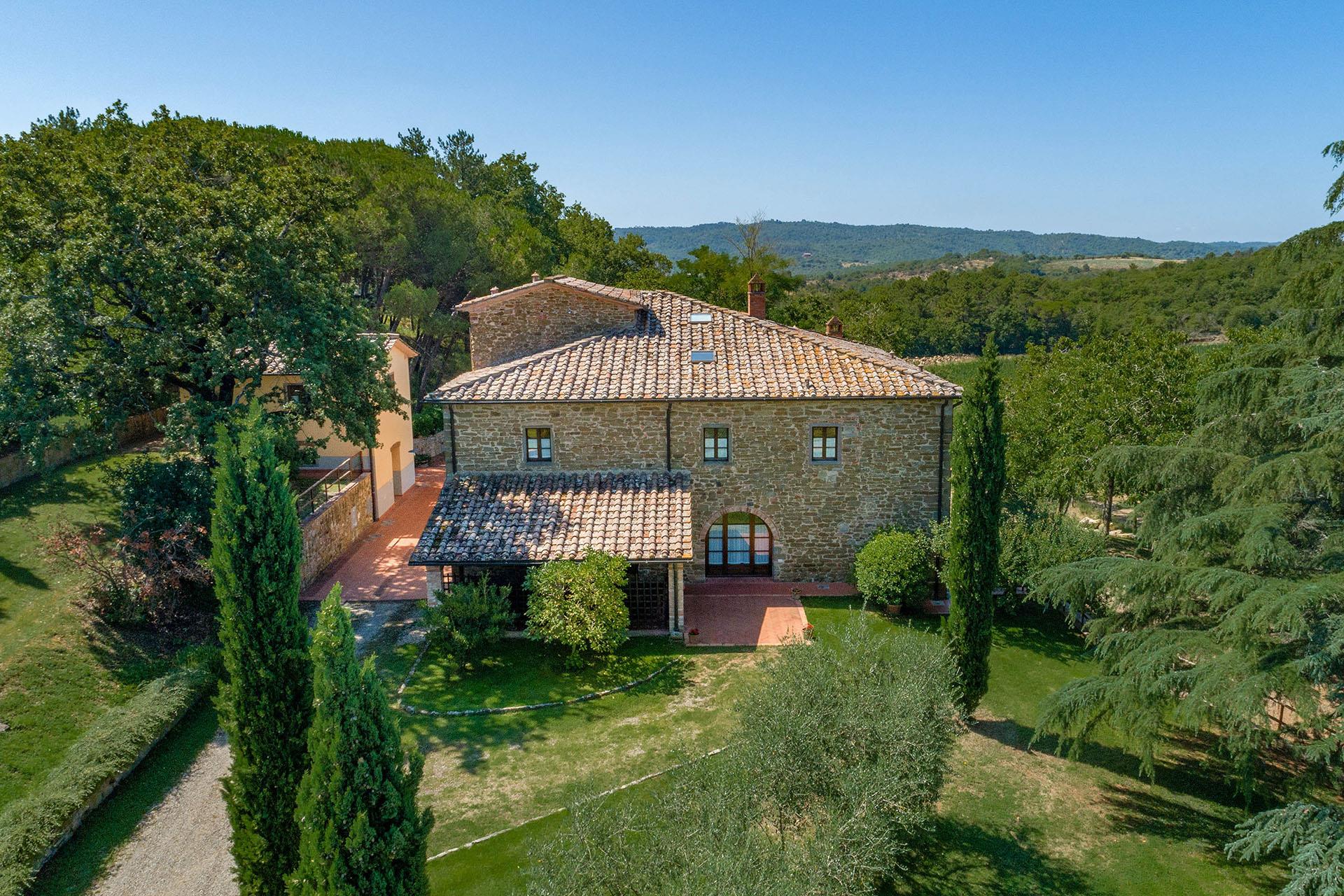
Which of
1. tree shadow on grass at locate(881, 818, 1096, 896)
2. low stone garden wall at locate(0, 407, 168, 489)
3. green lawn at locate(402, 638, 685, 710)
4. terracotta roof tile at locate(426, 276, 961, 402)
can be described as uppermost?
terracotta roof tile at locate(426, 276, 961, 402)

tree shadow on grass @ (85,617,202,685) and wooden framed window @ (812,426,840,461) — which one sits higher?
wooden framed window @ (812,426,840,461)

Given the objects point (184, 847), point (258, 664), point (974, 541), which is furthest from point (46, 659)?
point (974, 541)

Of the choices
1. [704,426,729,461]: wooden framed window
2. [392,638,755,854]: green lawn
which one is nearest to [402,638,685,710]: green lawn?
[392,638,755,854]: green lawn

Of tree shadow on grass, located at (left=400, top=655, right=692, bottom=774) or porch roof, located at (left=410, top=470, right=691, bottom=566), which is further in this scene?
porch roof, located at (left=410, top=470, right=691, bottom=566)

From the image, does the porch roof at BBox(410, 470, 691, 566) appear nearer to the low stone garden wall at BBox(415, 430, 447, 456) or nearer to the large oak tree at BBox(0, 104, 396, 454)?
the large oak tree at BBox(0, 104, 396, 454)

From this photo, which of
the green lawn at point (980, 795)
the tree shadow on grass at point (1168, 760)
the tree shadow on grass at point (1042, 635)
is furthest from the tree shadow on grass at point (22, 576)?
the tree shadow on grass at point (1042, 635)

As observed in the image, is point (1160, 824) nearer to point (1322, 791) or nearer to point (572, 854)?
point (1322, 791)

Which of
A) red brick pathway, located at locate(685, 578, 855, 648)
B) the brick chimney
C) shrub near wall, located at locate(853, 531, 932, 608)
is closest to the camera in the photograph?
red brick pathway, located at locate(685, 578, 855, 648)

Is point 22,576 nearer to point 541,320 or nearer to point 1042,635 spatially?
point 541,320
